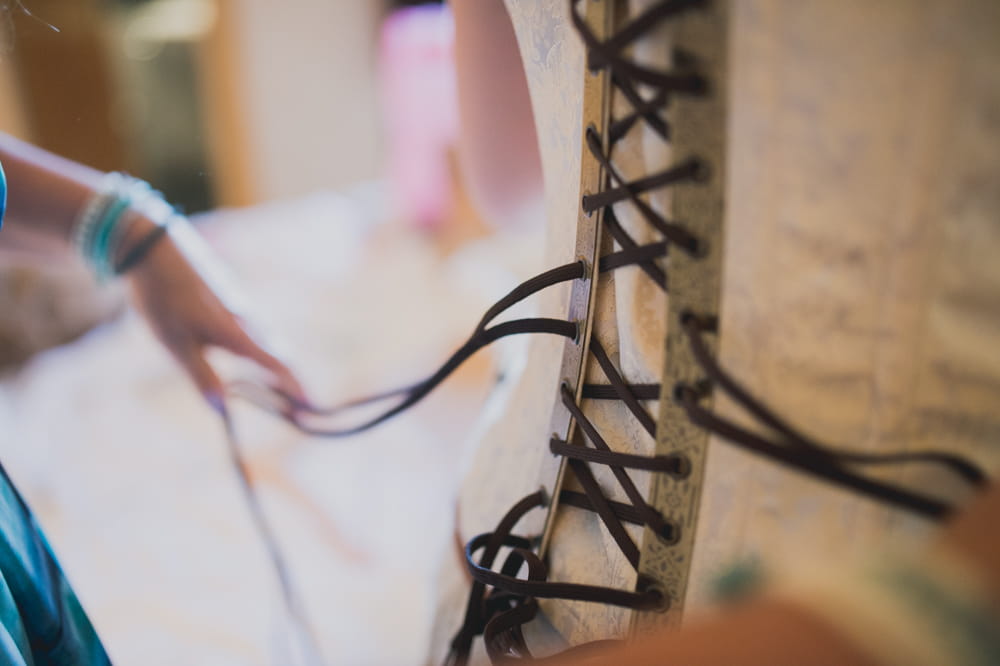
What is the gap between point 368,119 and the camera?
2.92 metres

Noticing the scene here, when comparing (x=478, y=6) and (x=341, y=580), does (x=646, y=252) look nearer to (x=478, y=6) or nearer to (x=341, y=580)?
(x=478, y=6)

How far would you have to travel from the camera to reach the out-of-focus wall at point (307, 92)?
2.70 m

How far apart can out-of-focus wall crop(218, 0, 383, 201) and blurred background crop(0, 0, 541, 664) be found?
0.08m

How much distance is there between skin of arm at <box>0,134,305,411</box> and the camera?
0.50m

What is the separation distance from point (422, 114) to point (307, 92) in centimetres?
127

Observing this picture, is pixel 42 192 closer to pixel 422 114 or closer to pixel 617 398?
pixel 617 398

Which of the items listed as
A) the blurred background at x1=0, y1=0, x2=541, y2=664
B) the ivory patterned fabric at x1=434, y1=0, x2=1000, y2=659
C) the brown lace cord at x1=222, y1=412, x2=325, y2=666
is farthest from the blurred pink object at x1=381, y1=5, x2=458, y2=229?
the ivory patterned fabric at x1=434, y1=0, x2=1000, y2=659

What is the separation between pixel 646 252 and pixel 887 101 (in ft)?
0.35

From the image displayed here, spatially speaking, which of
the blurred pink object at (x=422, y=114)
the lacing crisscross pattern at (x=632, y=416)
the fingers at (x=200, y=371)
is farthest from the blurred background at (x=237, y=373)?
the lacing crisscross pattern at (x=632, y=416)

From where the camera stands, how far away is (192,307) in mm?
563

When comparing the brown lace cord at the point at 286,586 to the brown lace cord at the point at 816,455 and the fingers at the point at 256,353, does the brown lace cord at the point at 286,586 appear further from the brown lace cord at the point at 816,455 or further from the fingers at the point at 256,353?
the brown lace cord at the point at 816,455

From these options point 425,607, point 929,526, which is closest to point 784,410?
point 929,526

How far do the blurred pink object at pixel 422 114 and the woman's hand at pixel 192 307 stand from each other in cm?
118

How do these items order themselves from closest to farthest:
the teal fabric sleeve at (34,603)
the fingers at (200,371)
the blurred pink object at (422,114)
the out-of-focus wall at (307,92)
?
the teal fabric sleeve at (34,603), the fingers at (200,371), the blurred pink object at (422,114), the out-of-focus wall at (307,92)
